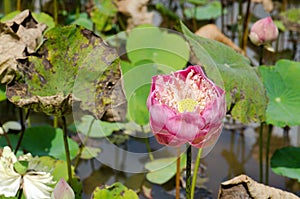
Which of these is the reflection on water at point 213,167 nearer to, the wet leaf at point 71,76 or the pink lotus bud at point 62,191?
the wet leaf at point 71,76

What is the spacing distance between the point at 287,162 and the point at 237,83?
303mm

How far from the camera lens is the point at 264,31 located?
146cm

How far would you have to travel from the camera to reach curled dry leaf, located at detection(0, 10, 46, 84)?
48.6 inches

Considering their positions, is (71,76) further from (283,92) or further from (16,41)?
(283,92)

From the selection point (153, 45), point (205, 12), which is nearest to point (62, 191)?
point (153, 45)

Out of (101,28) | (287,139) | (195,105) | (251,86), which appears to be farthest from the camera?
(101,28)

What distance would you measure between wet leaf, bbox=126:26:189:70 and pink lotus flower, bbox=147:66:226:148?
86 centimetres

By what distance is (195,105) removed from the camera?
85 centimetres

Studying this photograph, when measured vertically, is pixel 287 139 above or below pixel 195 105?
below

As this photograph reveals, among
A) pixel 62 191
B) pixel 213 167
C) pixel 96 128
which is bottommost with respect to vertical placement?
pixel 213 167

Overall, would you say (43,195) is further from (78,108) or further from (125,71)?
(125,71)

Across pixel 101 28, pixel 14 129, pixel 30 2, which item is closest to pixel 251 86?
pixel 14 129

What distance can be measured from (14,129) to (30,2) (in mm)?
903

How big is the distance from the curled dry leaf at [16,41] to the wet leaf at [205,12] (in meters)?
1.35
